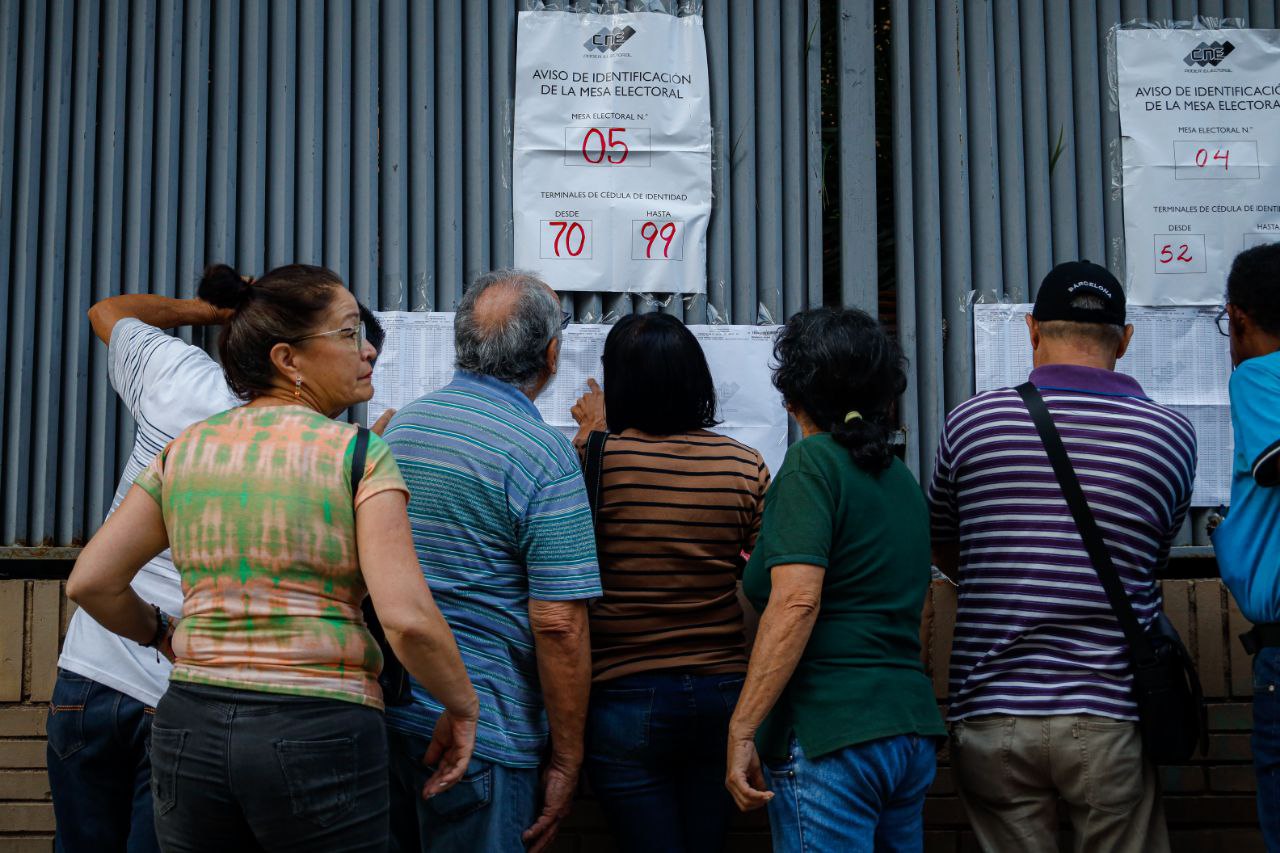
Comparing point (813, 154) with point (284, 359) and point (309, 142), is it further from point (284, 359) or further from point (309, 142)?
point (284, 359)

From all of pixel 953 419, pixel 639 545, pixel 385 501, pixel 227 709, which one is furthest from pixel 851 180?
pixel 227 709

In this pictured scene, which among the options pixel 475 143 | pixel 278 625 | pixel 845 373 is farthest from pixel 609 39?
pixel 278 625

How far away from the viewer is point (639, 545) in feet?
9.86

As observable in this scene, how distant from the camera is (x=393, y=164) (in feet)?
13.2

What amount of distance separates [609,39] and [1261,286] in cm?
214

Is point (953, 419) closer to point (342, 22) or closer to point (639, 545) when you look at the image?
point (639, 545)

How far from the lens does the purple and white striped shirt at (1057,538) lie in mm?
2811

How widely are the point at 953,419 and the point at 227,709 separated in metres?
1.77

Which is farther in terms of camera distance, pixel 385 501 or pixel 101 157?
pixel 101 157

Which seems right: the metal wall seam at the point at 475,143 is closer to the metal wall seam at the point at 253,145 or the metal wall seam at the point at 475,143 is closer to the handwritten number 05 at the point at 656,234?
the handwritten number 05 at the point at 656,234

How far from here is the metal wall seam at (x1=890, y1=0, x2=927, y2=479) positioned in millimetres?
4105

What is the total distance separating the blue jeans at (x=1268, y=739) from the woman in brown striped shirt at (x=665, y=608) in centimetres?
118

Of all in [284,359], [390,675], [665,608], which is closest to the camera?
[284,359]

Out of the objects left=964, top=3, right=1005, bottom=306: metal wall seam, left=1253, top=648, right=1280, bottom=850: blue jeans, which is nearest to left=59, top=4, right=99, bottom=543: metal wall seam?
left=964, top=3, right=1005, bottom=306: metal wall seam
